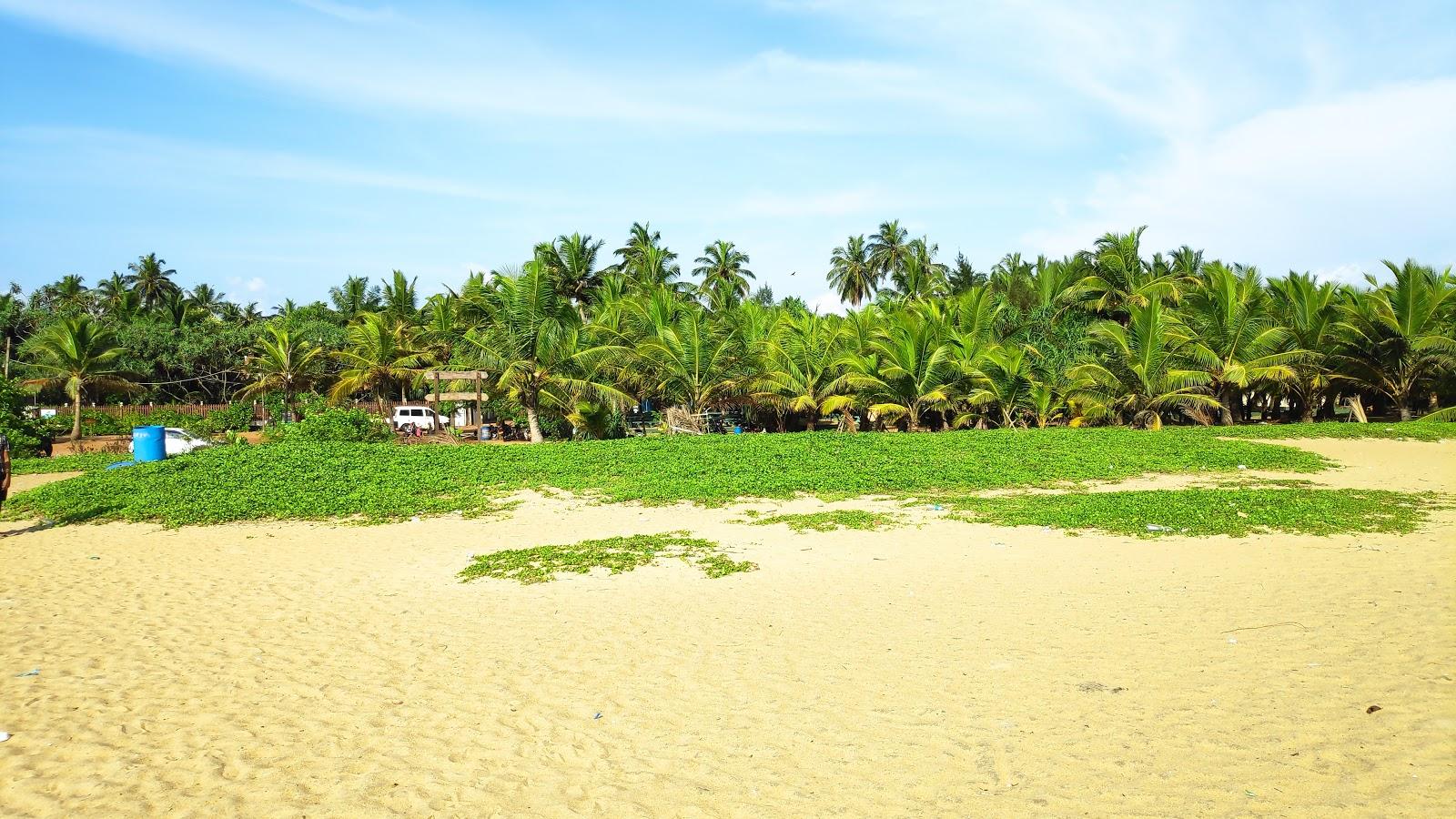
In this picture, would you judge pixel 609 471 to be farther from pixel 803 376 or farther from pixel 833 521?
pixel 803 376

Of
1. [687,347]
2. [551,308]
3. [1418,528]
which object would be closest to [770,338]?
[687,347]

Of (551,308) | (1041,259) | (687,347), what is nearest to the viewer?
(551,308)

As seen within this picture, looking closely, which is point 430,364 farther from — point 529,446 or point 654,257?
→ point 529,446

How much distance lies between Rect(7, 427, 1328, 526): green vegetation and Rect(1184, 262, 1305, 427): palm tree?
18.5 feet

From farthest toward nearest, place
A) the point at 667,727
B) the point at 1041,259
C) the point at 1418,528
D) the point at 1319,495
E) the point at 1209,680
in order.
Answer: the point at 1041,259, the point at 1319,495, the point at 1418,528, the point at 1209,680, the point at 667,727

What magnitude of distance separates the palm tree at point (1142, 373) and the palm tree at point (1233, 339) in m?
0.58

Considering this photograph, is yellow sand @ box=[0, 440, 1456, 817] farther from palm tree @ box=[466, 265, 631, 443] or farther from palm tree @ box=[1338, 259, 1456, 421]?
palm tree @ box=[1338, 259, 1456, 421]

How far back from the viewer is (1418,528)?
10.2m

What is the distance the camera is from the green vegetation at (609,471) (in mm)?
13977

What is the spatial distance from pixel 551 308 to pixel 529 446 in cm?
466

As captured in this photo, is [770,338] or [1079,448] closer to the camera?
[1079,448]

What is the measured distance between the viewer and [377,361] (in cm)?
3647

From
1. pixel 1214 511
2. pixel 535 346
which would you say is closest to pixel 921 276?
pixel 535 346

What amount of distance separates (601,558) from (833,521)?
3.97 metres
